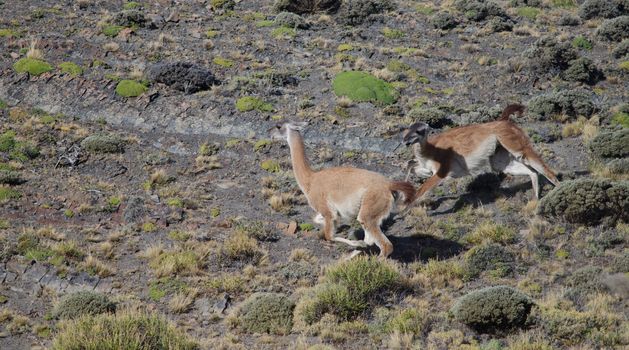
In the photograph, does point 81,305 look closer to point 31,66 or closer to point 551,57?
point 31,66

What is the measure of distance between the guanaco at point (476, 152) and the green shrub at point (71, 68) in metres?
14.5

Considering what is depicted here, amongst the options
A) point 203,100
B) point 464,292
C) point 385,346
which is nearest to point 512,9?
point 203,100

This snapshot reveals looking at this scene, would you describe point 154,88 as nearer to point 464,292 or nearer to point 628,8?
point 464,292

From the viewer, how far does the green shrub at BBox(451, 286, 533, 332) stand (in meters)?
10.1

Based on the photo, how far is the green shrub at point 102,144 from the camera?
19.6 m

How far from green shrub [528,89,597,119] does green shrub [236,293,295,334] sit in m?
12.7

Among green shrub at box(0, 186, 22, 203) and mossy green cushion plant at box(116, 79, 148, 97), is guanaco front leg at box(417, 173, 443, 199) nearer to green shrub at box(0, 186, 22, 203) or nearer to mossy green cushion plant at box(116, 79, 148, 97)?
green shrub at box(0, 186, 22, 203)

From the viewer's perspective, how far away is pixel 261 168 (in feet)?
62.0

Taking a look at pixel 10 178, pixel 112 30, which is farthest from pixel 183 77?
pixel 10 178

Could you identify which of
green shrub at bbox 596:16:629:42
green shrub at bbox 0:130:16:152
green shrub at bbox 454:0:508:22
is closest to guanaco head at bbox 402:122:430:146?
green shrub at bbox 0:130:16:152

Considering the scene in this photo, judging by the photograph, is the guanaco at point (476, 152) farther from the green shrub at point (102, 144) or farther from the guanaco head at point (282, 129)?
the green shrub at point (102, 144)

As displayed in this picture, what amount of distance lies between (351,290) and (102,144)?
11033 mm

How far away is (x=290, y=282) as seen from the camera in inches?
504

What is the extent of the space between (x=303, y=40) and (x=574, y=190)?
17.4 m
